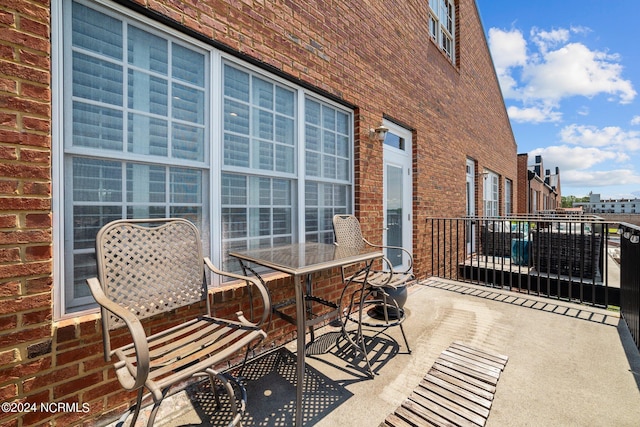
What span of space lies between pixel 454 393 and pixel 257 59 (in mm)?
2960

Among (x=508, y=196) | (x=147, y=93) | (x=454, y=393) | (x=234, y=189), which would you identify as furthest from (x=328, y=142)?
(x=508, y=196)

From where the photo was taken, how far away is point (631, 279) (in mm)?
2619

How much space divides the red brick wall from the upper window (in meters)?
0.57

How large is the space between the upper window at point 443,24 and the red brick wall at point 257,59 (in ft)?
1.87

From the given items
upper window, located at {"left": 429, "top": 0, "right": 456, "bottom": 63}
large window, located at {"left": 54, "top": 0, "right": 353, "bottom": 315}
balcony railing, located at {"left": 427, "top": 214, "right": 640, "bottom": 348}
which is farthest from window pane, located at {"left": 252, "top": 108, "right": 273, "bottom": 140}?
upper window, located at {"left": 429, "top": 0, "right": 456, "bottom": 63}

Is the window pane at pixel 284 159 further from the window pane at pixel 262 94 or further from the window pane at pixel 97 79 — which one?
the window pane at pixel 97 79

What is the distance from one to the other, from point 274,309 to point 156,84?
1.84 metres

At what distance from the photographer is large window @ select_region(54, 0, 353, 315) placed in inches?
63.4

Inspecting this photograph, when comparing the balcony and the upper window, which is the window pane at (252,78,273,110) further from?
the upper window

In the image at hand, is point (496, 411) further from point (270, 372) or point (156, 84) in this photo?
point (156, 84)

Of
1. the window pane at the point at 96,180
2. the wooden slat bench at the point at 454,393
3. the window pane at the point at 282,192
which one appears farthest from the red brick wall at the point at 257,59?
the wooden slat bench at the point at 454,393

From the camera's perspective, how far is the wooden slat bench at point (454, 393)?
1606 millimetres

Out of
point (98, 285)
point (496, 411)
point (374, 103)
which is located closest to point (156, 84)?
point (98, 285)

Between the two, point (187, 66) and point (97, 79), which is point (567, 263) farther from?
point (97, 79)
